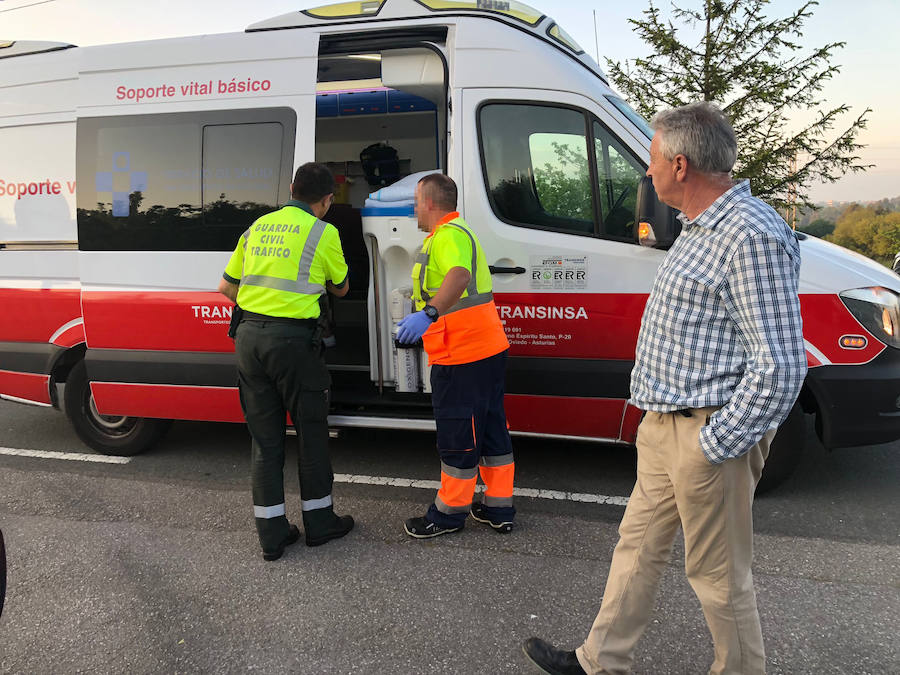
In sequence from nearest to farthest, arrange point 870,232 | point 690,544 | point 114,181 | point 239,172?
point 690,544 → point 239,172 → point 114,181 → point 870,232

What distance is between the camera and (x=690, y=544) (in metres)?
2.11

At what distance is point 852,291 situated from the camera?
3650mm

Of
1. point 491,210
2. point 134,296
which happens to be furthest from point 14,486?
point 491,210

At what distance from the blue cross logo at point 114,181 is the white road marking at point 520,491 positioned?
6.99 feet

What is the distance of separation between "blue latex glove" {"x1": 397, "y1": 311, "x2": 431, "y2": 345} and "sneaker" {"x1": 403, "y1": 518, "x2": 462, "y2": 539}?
1.01 metres

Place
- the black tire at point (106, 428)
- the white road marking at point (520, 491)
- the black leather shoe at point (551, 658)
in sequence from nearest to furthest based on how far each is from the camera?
the black leather shoe at point (551, 658) < the white road marking at point (520, 491) < the black tire at point (106, 428)

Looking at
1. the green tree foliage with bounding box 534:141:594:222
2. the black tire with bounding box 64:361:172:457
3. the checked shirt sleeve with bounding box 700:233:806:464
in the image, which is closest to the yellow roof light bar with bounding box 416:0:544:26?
the green tree foliage with bounding box 534:141:594:222

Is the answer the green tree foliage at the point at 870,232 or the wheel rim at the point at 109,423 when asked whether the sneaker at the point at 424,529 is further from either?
the green tree foliage at the point at 870,232

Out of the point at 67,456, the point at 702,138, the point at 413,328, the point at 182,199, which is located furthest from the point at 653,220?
the point at 67,456

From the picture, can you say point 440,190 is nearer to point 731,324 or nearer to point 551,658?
point 731,324

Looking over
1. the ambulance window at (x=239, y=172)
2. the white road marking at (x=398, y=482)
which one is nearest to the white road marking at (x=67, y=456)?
the white road marking at (x=398, y=482)

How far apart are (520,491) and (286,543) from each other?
138 cm

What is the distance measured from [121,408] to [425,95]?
286 centimetres

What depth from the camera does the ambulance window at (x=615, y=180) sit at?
12.7ft
